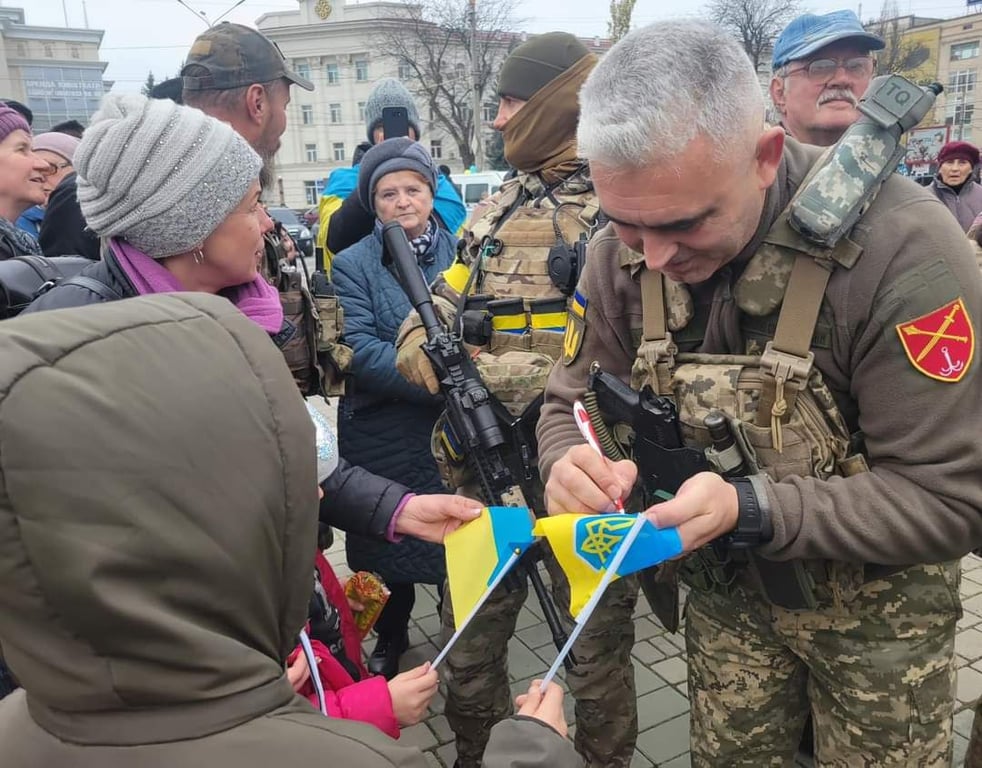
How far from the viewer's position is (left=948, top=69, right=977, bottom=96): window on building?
50688 millimetres

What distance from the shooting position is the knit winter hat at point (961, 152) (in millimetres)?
6910

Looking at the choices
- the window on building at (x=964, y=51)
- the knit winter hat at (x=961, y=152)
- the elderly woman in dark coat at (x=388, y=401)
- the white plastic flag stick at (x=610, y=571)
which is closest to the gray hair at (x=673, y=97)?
the white plastic flag stick at (x=610, y=571)

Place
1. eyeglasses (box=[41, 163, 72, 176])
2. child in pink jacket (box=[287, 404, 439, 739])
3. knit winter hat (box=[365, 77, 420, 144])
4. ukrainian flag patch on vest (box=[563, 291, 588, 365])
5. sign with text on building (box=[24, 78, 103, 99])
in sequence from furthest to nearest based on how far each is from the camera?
1. sign with text on building (box=[24, 78, 103, 99])
2. knit winter hat (box=[365, 77, 420, 144])
3. eyeglasses (box=[41, 163, 72, 176])
4. ukrainian flag patch on vest (box=[563, 291, 588, 365])
5. child in pink jacket (box=[287, 404, 439, 739])

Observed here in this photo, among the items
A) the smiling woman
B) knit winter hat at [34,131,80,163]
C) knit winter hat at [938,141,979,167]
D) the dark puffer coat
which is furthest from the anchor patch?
knit winter hat at [938,141,979,167]

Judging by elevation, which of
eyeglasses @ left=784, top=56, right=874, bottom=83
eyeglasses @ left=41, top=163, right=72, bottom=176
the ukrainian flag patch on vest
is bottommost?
the ukrainian flag patch on vest

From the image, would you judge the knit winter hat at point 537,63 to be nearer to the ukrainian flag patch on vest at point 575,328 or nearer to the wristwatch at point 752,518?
the ukrainian flag patch on vest at point 575,328

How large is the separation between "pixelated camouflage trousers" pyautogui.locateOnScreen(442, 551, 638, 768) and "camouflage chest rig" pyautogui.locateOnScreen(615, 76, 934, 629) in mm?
877

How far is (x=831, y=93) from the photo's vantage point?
3074 mm

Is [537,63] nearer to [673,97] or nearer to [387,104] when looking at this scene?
[673,97]

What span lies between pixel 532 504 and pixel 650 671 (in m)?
1.22

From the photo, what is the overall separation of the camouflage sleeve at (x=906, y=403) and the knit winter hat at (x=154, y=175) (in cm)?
145

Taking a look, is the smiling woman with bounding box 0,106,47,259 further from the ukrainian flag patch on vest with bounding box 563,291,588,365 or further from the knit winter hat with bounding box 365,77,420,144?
the ukrainian flag patch on vest with bounding box 563,291,588,365

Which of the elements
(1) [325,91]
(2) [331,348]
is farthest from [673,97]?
(1) [325,91]

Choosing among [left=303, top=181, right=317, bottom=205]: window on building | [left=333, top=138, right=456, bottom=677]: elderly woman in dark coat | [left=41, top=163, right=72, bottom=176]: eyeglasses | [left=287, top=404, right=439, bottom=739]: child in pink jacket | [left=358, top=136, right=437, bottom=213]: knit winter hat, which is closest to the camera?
[left=287, top=404, right=439, bottom=739]: child in pink jacket
